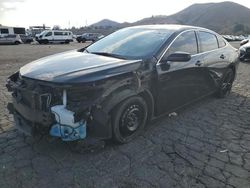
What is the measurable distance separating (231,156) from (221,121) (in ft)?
4.48

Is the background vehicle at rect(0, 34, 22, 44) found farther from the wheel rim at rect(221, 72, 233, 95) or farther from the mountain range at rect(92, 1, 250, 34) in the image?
the mountain range at rect(92, 1, 250, 34)

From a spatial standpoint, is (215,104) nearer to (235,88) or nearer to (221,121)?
(221,121)

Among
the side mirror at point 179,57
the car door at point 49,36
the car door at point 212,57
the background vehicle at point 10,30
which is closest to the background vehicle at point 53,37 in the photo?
the car door at point 49,36

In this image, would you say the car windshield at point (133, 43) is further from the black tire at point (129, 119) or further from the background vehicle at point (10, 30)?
the background vehicle at point (10, 30)

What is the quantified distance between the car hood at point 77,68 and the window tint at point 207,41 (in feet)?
6.49

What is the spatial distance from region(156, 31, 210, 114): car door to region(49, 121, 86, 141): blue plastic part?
1444 mm

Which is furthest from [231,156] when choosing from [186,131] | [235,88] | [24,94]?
[235,88]

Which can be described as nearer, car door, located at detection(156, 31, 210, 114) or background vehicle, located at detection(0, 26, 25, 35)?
car door, located at detection(156, 31, 210, 114)

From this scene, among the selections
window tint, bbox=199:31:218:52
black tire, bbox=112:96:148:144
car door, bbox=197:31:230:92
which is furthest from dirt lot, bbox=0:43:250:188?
window tint, bbox=199:31:218:52

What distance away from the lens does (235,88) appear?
7.75 meters

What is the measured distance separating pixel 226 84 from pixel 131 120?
3.51m

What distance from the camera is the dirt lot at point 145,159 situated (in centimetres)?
326

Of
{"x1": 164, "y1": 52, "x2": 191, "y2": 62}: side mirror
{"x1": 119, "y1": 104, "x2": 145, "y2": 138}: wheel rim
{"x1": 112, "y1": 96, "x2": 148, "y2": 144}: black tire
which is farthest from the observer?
{"x1": 164, "y1": 52, "x2": 191, "y2": 62}: side mirror

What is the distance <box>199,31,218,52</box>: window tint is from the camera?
5.46 meters
